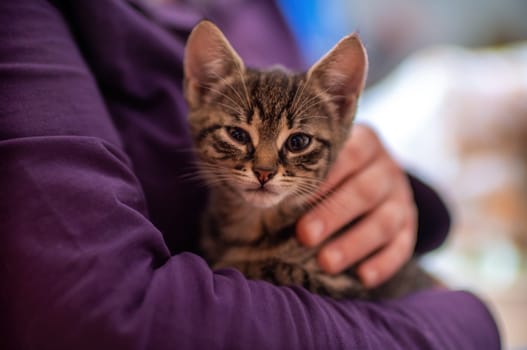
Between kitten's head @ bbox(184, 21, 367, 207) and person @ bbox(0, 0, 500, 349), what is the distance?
6cm

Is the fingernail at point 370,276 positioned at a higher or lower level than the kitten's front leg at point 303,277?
higher

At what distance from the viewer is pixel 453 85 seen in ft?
7.48

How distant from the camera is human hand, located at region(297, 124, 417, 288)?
2.78ft

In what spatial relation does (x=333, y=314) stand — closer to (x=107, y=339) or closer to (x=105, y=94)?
(x=107, y=339)

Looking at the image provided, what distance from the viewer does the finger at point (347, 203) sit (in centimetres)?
84

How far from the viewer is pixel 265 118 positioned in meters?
0.85

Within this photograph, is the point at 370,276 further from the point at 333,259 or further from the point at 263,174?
the point at 263,174

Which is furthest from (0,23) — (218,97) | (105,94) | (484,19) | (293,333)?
(484,19)

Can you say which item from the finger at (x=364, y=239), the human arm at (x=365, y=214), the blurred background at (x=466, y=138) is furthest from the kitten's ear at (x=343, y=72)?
the blurred background at (x=466, y=138)

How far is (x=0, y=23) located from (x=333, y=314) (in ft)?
1.96

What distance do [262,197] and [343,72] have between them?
281 mm

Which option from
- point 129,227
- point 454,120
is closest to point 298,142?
point 129,227

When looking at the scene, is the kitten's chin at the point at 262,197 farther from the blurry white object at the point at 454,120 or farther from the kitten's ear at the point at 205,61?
the blurry white object at the point at 454,120

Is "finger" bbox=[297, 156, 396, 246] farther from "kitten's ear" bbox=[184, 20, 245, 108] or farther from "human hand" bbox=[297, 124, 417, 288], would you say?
"kitten's ear" bbox=[184, 20, 245, 108]
